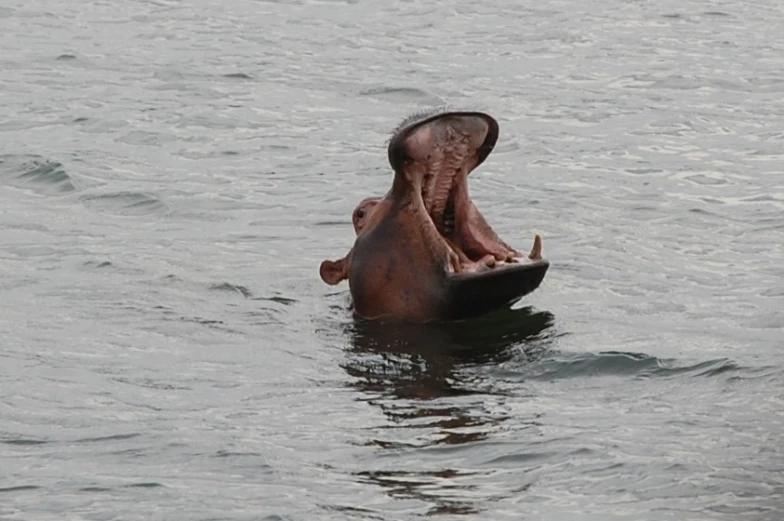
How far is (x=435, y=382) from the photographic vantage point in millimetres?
8570

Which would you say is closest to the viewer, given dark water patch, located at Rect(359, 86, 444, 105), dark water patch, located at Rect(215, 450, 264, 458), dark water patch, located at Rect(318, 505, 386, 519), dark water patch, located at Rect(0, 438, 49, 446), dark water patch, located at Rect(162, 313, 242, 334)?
dark water patch, located at Rect(318, 505, 386, 519)

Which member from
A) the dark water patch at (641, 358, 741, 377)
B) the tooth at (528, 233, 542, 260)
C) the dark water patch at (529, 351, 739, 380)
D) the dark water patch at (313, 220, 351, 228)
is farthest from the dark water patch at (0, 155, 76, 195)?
the dark water patch at (641, 358, 741, 377)

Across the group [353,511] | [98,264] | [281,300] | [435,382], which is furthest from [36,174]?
[353,511]

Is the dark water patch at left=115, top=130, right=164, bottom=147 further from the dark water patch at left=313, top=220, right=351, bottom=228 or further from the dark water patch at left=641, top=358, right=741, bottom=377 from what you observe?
the dark water patch at left=641, top=358, right=741, bottom=377

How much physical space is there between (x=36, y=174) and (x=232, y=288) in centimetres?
360

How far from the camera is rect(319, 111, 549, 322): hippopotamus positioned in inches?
357

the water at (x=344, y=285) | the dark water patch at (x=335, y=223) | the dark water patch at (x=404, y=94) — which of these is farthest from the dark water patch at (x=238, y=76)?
the dark water patch at (x=335, y=223)

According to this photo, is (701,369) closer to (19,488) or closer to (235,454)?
(235,454)

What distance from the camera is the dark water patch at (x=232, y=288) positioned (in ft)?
34.2

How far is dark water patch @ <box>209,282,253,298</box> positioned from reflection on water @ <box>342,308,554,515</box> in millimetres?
1015

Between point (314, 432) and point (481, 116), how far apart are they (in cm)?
209

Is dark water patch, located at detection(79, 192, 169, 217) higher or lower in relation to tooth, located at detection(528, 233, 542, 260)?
lower

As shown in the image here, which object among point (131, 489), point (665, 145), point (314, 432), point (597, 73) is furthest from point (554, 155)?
point (131, 489)

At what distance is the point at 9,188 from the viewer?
1319cm
